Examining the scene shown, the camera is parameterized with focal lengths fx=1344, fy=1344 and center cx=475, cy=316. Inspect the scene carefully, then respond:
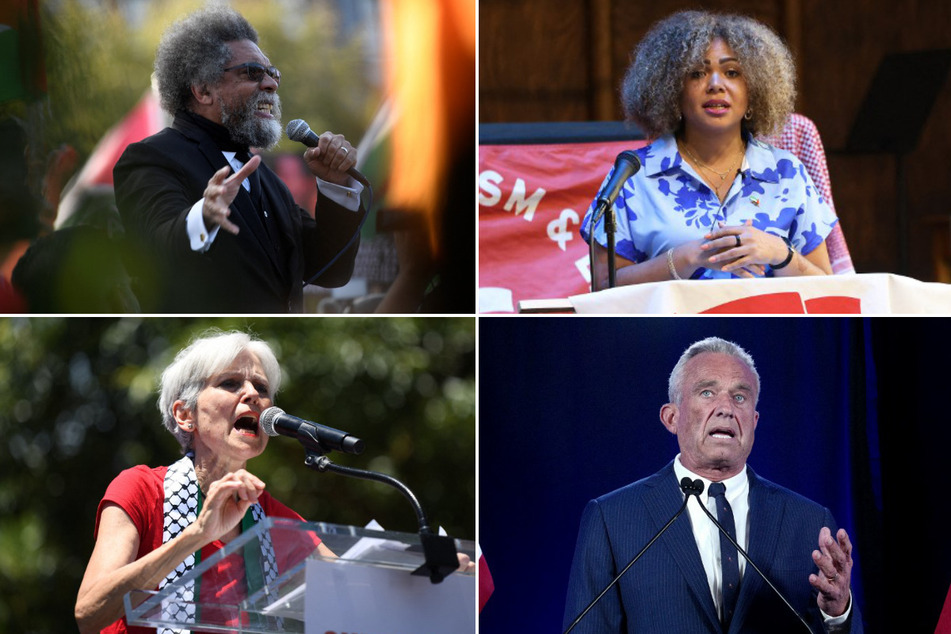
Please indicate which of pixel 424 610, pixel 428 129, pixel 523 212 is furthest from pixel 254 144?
pixel 424 610

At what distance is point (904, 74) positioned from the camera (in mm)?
5488

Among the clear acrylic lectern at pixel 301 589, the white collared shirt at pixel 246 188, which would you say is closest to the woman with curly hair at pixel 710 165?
the white collared shirt at pixel 246 188

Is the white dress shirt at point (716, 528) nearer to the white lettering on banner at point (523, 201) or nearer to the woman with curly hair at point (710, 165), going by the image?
the woman with curly hair at point (710, 165)

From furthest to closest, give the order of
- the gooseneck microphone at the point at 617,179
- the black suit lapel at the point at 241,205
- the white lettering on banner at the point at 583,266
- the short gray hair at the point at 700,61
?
1. the white lettering on banner at the point at 583,266
2. the short gray hair at the point at 700,61
3. the black suit lapel at the point at 241,205
4. the gooseneck microphone at the point at 617,179

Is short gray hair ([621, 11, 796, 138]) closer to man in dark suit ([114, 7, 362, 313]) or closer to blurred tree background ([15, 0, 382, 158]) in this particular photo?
blurred tree background ([15, 0, 382, 158])

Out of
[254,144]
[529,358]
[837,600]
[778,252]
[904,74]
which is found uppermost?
[904,74]

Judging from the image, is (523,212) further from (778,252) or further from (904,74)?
(904,74)

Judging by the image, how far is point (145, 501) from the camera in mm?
4301

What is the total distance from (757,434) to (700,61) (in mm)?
1332

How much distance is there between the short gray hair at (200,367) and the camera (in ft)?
14.9

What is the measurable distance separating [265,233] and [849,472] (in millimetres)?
2123

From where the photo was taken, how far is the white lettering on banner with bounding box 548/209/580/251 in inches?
206

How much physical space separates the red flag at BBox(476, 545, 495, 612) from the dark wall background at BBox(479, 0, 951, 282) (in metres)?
2.01

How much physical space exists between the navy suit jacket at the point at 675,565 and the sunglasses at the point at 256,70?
186cm
